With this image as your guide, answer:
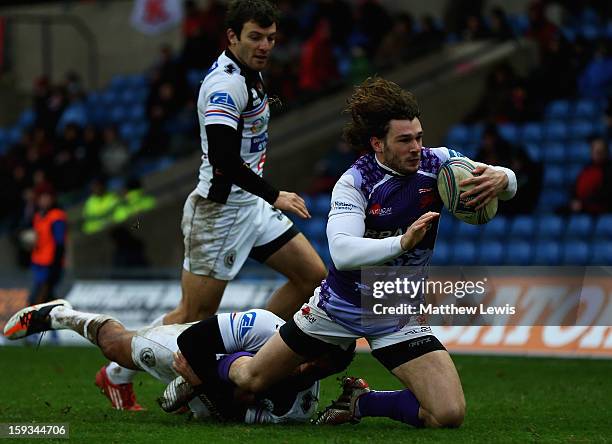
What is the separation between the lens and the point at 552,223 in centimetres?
1464

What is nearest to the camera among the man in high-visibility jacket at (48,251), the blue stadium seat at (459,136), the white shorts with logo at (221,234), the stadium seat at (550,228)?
the white shorts with logo at (221,234)

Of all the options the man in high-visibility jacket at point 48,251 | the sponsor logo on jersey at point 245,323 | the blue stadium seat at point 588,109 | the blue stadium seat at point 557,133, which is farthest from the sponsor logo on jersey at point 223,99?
the blue stadium seat at point 588,109

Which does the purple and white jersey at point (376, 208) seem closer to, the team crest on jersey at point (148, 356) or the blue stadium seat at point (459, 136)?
the team crest on jersey at point (148, 356)

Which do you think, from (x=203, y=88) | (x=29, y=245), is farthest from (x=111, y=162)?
(x=203, y=88)

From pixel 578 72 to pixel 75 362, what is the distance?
8295mm

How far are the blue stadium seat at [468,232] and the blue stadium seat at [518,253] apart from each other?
56 cm

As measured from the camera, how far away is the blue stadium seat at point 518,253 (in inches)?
575

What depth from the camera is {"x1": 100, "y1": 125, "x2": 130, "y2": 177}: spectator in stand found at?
1978 centimetres

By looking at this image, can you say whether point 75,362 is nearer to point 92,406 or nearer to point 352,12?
point 92,406

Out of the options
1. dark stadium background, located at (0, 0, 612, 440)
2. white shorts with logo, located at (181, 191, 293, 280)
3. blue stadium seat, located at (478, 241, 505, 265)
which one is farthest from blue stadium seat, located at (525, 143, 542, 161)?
white shorts with logo, located at (181, 191, 293, 280)

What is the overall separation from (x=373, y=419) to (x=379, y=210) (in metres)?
1.43

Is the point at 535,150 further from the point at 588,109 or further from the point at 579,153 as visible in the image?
the point at 588,109

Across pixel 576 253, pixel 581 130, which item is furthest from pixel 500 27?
pixel 576 253

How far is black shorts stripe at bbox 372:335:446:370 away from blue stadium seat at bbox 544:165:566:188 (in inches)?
375
